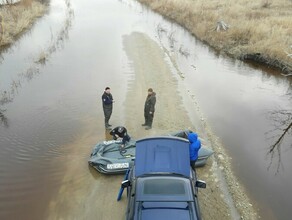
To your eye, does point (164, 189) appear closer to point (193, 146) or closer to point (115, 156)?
point (193, 146)

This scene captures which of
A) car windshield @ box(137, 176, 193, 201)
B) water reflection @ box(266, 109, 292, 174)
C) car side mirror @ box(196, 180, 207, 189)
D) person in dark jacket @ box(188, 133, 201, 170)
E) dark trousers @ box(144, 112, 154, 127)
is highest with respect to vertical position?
car windshield @ box(137, 176, 193, 201)

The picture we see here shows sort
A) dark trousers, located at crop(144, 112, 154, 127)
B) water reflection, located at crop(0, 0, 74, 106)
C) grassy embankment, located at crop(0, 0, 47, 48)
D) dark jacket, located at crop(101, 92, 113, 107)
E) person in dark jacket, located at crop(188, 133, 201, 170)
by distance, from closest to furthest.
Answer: person in dark jacket, located at crop(188, 133, 201, 170) < dark jacket, located at crop(101, 92, 113, 107) < dark trousers, located at crop(144, 112, 154, 127) < water reflection, located at crop(0, 0, 74, 106) < grassy embankment, located at crop(0, 0, 47, 48)

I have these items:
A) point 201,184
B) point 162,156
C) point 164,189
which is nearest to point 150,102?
point 162,156

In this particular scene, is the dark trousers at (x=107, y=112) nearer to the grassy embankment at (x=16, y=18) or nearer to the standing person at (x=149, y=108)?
the standing person at (x=149, y=108)

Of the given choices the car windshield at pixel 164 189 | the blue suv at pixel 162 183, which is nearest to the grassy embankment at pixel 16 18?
the blue suv at pixel 162 183

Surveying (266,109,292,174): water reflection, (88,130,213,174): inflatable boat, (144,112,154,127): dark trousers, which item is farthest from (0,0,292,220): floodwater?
(144,112,154,127): dark trousers

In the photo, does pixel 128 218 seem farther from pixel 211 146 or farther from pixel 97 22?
pixel 97 22

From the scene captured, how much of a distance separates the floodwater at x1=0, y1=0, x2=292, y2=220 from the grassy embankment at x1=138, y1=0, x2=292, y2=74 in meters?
1.12

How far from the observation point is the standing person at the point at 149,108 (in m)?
13.2

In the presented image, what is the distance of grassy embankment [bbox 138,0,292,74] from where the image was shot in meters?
24.4

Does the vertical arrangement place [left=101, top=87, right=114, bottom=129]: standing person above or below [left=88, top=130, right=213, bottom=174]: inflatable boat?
above

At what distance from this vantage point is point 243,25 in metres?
28.8

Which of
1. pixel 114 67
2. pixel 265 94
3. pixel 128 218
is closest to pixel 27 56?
pixel 114 67

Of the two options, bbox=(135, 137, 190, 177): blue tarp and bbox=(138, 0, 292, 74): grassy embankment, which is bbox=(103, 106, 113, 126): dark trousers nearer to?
bbox=(135, 137, 190, 177): blue tarp
